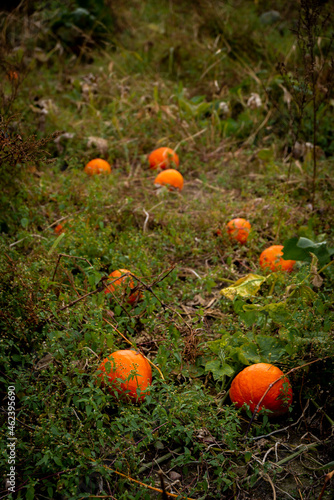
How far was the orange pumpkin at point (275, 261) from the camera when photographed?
2.77m

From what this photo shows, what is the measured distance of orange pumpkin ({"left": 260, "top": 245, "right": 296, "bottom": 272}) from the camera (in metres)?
2.77

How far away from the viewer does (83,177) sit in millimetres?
3797

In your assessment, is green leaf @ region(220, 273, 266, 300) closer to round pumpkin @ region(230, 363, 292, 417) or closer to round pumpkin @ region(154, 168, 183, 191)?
round pumpkin @ region(230, 363, 292, 417)

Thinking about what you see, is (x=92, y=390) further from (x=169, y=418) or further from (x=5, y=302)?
(x=5, y=302)

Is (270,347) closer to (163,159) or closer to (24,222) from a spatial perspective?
(24,222)

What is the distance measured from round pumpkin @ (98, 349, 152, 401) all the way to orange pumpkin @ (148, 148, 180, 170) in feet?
8.04

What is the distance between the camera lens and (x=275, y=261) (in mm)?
2779

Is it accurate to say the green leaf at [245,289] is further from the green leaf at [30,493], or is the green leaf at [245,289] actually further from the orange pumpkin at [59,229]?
the green leaf at [30,493]

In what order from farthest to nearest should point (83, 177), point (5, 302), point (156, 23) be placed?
point (156, 23) < point (83, 177) < point (5, 302)

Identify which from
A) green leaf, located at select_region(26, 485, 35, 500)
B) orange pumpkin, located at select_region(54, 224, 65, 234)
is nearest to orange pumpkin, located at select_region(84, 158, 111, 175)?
orange pumpkin, located at select_region(54, 224, 65, 234)

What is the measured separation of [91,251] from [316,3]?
2262mm

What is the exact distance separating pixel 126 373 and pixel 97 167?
94.0 inches

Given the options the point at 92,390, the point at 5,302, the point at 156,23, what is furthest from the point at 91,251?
the point at 156,23

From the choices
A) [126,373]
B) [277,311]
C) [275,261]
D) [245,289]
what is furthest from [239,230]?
[126,373]
